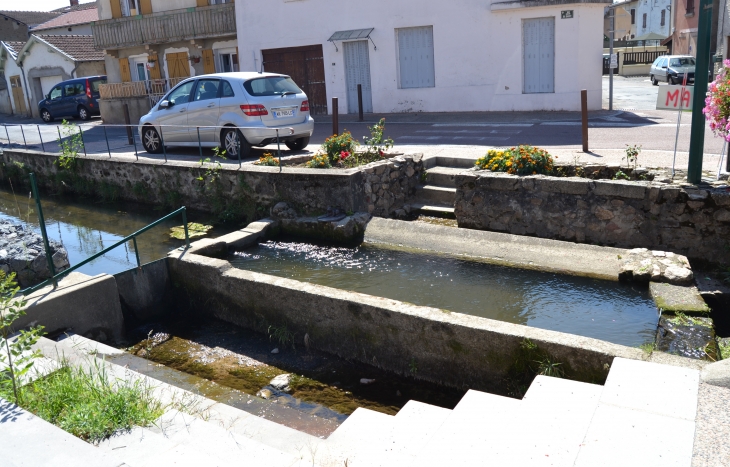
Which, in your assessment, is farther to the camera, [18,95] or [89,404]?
[18,95]

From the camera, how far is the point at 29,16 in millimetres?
45375

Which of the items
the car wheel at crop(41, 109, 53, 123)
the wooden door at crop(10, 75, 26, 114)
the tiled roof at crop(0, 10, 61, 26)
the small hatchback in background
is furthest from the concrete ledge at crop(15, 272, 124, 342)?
the tiled roof at crop(0, 10, 61, 26)

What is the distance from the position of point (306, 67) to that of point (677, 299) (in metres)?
18.4

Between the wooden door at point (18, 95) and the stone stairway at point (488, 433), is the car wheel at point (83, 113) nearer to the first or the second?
the wooden door at point (18, 95)

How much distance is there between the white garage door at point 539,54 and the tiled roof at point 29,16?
39254mm

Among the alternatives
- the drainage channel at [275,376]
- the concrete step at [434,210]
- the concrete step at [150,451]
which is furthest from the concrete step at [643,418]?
the concrete step at [434,210]

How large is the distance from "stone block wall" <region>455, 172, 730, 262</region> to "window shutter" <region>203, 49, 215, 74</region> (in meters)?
18.7

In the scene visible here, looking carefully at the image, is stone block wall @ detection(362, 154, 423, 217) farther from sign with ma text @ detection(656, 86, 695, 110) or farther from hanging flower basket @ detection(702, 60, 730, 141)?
hanging flower basket @ detection(702, 60, 730, 141)

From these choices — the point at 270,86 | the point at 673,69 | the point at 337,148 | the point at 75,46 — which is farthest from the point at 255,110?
the point at 75,46

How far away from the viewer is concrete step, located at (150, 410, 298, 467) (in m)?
3.66

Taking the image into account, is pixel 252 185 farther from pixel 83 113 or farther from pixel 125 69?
pixel 83 113

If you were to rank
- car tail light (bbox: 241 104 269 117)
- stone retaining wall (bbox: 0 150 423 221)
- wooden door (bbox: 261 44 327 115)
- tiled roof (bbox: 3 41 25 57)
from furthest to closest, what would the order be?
tiled roof (bbox: 3 41 25 57)
wooden door (bbox: 261 44 327 115)
car tail light (bbox: 241 104 269 117)
stone retaining wall (bbox: 0 150 423 221)

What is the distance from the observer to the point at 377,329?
605 centimetres

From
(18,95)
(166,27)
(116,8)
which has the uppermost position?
(116,8)
